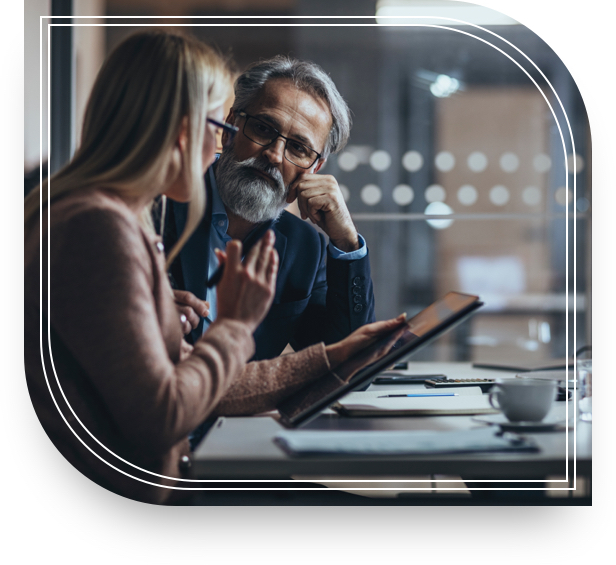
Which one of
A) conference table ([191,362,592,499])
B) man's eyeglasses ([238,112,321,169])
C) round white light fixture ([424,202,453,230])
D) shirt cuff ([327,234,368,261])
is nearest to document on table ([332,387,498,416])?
conference table ([191,362,592,499])

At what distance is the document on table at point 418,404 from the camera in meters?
1.04

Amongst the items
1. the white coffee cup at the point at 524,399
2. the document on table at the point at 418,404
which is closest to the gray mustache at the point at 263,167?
the document on table at the point at 418,404

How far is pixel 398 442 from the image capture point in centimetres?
88

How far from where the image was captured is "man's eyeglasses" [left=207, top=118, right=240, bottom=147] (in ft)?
3.62

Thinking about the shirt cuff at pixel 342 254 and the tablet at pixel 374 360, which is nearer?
the tablet at pixel 374 360

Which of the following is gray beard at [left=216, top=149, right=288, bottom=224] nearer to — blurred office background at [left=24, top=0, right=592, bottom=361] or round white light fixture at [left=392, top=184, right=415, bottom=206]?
blurred office background at [left=24, top=0, right=592, bottom=361]

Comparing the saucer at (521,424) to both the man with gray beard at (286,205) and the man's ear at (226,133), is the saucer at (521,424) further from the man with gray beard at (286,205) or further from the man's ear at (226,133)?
the man's ear at (226,133)

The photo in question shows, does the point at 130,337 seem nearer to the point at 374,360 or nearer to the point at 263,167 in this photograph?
the point at 374,360

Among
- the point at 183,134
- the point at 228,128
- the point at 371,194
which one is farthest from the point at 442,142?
the point at 183,134

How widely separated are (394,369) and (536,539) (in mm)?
514

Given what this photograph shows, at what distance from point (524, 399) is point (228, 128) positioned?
2.43ft

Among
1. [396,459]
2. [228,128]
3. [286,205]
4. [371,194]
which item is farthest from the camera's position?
[371,194]

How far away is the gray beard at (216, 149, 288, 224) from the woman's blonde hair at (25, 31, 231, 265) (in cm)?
13

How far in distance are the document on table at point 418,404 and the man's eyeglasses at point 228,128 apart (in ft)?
1.87
